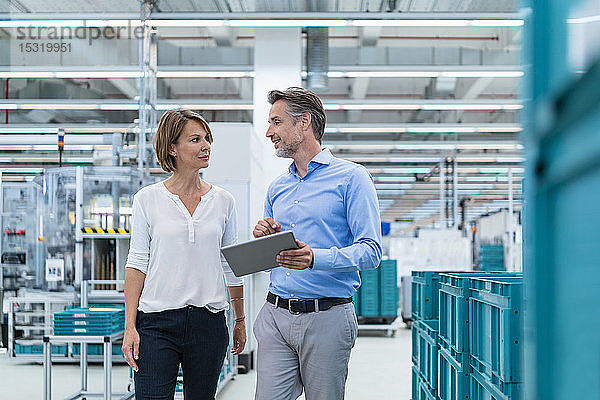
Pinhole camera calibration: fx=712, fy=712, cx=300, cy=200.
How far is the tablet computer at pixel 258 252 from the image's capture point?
2201 millimetres

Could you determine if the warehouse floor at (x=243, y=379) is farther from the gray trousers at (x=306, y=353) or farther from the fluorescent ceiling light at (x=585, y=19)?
the fluorescent ceiling light at (x=585, y=19)

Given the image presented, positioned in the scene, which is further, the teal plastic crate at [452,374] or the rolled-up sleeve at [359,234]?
the teal plastic crate at [452,374]

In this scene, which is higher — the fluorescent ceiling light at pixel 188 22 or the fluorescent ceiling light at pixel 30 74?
the fluorescent ceiling light at pixel 188 22

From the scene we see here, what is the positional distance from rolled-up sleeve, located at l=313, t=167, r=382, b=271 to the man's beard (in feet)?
0.73

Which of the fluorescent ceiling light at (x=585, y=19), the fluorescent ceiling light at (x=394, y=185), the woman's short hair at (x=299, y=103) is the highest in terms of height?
the fluorescent ceiling light at (x=394, y=185)

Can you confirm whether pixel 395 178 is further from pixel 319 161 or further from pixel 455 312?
A: pixel 319 161

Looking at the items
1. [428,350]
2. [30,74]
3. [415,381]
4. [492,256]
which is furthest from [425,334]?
[492,256]

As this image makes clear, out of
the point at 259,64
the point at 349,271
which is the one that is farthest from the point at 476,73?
the point at 349,271

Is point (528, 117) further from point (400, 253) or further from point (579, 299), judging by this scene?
point (400, 253)

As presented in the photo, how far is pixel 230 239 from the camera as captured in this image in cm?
269

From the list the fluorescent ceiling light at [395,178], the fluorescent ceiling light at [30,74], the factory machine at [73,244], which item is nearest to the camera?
the factory machine at [73,244]

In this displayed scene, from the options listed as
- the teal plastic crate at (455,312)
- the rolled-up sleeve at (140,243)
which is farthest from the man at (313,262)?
the teal plastic crate at (455,312)

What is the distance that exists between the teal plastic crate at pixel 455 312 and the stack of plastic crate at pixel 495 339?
0.21ft

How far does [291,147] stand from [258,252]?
43cm
